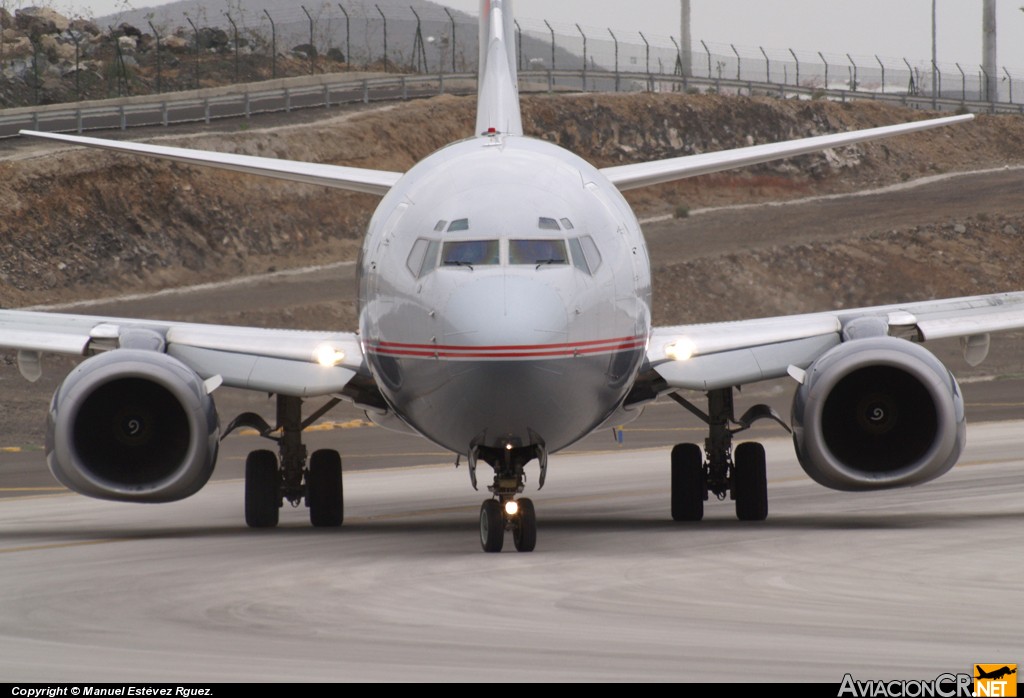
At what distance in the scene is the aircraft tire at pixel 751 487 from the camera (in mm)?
19188

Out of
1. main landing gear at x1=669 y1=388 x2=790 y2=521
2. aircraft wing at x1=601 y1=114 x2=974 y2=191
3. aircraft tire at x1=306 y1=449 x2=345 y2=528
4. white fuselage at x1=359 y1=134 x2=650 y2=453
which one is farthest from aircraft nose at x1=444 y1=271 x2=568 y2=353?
aircraft tire at x1=306 y1=449 x2=345 y2=528

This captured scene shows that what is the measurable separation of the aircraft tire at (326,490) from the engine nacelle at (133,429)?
2389mm

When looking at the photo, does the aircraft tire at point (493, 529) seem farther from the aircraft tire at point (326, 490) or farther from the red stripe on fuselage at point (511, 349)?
the aircraft tire at point (326, 490)

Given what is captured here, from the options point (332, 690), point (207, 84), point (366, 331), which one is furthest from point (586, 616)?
point (207, 84)

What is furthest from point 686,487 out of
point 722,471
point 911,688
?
point 911,688

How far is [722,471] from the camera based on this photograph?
19859mm

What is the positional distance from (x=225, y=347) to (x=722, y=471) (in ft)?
A: 19.0

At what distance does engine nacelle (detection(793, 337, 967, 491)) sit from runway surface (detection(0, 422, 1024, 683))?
69cm

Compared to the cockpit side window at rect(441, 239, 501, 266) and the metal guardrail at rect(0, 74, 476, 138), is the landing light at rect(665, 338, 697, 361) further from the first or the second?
the metal guardrail at rect(0, 74, 476, 138)

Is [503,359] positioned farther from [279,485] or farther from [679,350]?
[279,485]

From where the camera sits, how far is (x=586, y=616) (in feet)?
37.9

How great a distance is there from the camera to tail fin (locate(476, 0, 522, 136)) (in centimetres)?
2041

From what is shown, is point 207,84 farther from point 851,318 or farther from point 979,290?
point 851,318

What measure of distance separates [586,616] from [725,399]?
8676mm
